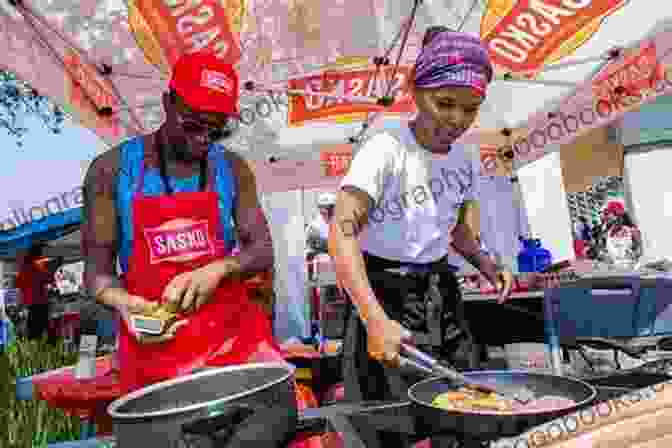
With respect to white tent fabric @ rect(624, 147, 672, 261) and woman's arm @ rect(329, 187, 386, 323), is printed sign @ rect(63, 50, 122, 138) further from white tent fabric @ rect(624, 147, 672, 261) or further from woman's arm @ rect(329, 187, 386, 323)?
white tent fabric @ rect(624, 147, 672, 261)

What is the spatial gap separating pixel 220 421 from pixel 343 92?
519 centimetres

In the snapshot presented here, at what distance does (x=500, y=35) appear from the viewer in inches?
185

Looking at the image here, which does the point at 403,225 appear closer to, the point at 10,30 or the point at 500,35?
the point at 10,30

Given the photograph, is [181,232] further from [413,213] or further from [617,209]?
[617,209]

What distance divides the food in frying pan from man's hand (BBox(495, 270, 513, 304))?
97cm

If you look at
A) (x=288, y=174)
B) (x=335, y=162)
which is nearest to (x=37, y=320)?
(x=288, y=174)

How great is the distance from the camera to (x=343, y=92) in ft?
18.4

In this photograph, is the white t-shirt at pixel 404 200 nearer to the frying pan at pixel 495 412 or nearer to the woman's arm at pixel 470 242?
the woman's arm at pixel 470 242

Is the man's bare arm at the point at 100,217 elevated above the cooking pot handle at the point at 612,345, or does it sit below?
above

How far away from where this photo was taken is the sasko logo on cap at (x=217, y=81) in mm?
1295

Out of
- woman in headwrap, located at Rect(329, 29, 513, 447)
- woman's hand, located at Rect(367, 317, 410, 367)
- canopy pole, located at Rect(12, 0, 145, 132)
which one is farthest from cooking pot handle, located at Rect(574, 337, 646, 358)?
canopy pole, located at Rect(12, 0, 145, 132)

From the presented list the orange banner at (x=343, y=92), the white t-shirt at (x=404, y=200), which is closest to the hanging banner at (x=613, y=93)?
the orange banner at (x=343, y=92)

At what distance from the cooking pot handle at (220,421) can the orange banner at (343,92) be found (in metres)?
4.86

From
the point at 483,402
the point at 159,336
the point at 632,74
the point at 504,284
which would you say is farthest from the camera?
the point at 632,74
